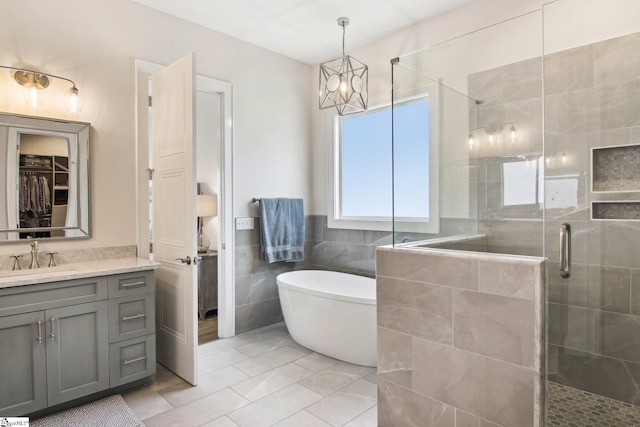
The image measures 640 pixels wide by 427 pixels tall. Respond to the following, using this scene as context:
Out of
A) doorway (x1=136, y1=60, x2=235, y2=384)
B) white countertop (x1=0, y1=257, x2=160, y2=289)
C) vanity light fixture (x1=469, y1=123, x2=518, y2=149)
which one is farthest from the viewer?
doorway (x1=136, y1=60, x2=235, y2=384)

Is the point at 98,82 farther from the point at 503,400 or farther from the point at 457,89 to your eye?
the point at 503,400

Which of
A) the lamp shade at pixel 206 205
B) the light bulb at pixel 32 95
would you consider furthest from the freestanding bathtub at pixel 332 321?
the light bulb at pixel 32 95

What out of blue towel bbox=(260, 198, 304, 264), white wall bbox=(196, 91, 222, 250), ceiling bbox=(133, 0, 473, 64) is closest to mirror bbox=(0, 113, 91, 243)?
ceiling bbox=(133, 0, 473, 64)

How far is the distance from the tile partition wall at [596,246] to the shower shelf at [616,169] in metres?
0.01

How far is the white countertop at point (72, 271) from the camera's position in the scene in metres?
2.00

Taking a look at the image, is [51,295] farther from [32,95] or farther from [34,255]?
[32,95]

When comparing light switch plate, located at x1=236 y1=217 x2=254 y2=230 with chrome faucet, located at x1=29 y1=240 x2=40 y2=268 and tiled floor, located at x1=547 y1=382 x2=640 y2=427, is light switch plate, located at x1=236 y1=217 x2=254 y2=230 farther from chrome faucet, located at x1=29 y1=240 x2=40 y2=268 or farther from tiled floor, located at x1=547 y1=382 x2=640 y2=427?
tiled floor, located at x1=547 y1=382 x2=640 y2=427

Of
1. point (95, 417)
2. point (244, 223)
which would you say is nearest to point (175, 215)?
point (244, 223)

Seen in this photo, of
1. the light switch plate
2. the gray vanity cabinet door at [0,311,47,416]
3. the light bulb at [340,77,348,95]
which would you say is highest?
the light bulb at [340,77,348,95]

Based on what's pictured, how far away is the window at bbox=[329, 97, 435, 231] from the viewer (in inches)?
108

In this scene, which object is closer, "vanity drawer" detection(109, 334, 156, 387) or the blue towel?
"vanity drawer" detection(109, 334, 156, 387)

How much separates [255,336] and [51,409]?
1673mm

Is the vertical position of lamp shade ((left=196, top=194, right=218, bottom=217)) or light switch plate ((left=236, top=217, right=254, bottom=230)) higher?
lamp shade ((left=196, top=194, right=218, bottom=217))

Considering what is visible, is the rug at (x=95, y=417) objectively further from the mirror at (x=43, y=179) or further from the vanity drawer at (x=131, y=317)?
the mirror at (x=43, y=179)
